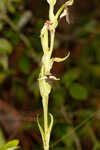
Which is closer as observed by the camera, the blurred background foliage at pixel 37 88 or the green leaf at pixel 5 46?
the green leaf at pixel 5 46

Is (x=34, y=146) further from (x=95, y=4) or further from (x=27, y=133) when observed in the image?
(x=95, y=4)

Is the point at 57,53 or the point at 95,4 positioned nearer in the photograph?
the point at 57,53

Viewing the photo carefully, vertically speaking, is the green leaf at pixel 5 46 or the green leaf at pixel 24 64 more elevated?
the green leaf at pixel 5 46

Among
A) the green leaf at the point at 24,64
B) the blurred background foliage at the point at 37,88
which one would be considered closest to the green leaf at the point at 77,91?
the blurred background foliage at the point at 37,88

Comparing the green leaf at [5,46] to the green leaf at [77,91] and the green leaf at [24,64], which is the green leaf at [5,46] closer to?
the green leaf at [24,64]

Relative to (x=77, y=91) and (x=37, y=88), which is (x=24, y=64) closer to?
(x=37, y=88)

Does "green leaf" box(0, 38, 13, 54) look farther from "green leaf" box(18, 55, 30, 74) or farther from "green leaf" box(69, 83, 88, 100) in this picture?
"green leaf" box(69, 83, 88, 100)

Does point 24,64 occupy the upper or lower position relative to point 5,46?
lower

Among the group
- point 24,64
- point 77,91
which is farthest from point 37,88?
point 77,91

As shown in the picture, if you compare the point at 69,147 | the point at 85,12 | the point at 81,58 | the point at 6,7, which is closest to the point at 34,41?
the point at 6,7
